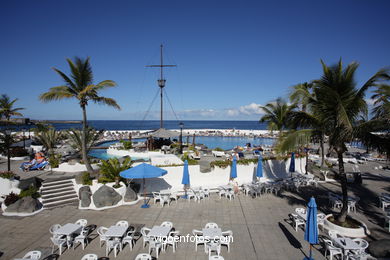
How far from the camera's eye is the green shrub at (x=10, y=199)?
9557 mm

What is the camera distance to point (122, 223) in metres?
7.61

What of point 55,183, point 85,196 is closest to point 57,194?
point 55,183

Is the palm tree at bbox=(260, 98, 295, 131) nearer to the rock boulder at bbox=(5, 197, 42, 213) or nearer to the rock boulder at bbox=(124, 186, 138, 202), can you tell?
the rock boulder at bbox=(124, 186, 138, 202)

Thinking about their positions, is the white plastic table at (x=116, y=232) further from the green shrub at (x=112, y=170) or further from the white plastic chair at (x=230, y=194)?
the white plastic chair at (x=230, y=194)

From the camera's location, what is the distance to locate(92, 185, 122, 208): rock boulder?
9891 mm

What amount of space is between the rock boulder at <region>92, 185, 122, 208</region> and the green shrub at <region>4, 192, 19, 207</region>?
11.4ft

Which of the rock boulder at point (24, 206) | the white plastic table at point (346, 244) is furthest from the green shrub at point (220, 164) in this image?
the rock boulder at point (24, 206)

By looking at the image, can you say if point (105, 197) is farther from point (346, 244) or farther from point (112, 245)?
point (346, 244)

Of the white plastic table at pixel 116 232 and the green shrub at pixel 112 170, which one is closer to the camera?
the white plastic table at pixel 116 232

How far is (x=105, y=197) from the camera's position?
9.98 meters

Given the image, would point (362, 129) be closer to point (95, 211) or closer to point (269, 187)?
point (269, 187)

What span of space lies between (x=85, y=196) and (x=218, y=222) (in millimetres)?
6363

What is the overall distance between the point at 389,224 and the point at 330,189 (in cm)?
544

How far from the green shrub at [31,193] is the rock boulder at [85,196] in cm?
207
